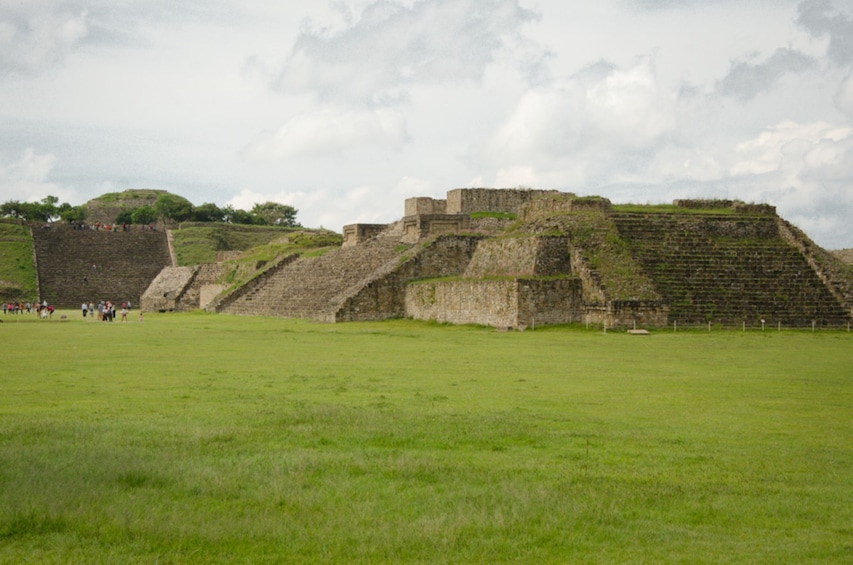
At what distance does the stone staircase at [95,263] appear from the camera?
5284cm

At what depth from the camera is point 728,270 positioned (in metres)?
26.9

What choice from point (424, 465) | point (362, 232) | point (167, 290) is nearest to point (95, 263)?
point (167, 290)

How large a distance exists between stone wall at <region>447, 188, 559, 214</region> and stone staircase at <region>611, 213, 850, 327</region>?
10.5 m

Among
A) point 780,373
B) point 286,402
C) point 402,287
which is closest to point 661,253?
point 402,287

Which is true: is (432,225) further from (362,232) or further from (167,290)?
(167,290)

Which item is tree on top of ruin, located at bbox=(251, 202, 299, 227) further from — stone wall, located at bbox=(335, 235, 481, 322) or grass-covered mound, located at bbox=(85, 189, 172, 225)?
stone wall, located at bbox=(335, 235, 481, 322)

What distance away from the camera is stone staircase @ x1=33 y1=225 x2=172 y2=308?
52.8 metres

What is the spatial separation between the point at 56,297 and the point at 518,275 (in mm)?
33660

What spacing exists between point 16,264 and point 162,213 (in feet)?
102

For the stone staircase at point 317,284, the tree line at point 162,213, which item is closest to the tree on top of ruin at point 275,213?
the tree line at point 162,213

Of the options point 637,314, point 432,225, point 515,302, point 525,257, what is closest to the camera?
point 637,314

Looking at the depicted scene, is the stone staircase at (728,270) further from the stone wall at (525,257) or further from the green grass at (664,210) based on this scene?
the stone wall at (525,257)

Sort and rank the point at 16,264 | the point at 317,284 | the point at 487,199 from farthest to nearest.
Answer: the point at 16,264, the point at 487,199, the point at 317,284

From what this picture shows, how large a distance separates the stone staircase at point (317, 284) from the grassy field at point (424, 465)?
1985 centimetres
